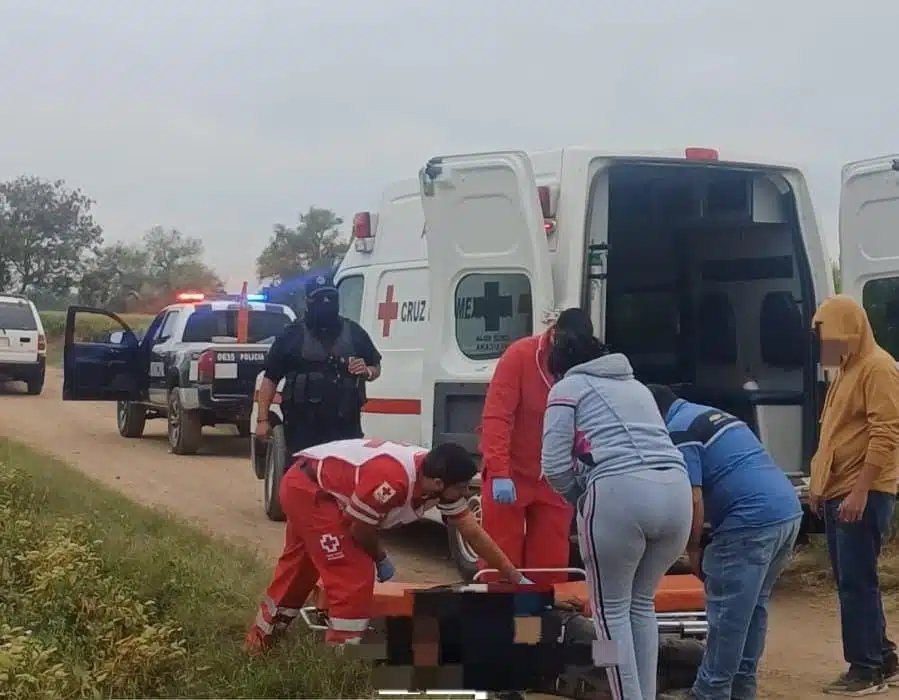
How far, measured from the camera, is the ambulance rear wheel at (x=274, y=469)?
9.03 m

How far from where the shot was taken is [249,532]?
9195 millimetres

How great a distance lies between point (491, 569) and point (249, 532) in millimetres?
4553

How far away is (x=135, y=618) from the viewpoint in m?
5.47

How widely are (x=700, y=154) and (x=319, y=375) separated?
8.18 ft

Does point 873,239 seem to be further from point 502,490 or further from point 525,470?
point 502,490

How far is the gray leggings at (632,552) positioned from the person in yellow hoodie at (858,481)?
1.39m

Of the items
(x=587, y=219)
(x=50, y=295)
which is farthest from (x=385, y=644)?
(x=50, y=295)

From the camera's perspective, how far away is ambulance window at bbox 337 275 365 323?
899 cm

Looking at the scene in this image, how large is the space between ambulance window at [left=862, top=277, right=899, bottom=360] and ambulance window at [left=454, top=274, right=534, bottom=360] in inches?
80.8

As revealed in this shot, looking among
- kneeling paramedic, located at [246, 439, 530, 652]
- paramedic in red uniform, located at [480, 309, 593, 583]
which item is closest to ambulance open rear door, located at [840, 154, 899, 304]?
paramedic in red uniform, located at [480, 309, 593, 583]

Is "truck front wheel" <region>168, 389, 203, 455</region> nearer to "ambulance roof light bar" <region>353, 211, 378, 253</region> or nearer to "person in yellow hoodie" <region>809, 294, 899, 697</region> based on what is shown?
"ambulance roof light bar" <region>353, 211, 378, 253</region>

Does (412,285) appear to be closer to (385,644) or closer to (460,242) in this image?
(460,242)

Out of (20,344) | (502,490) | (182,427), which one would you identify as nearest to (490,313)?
(502,490)

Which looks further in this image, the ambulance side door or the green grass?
the ambulance side door
